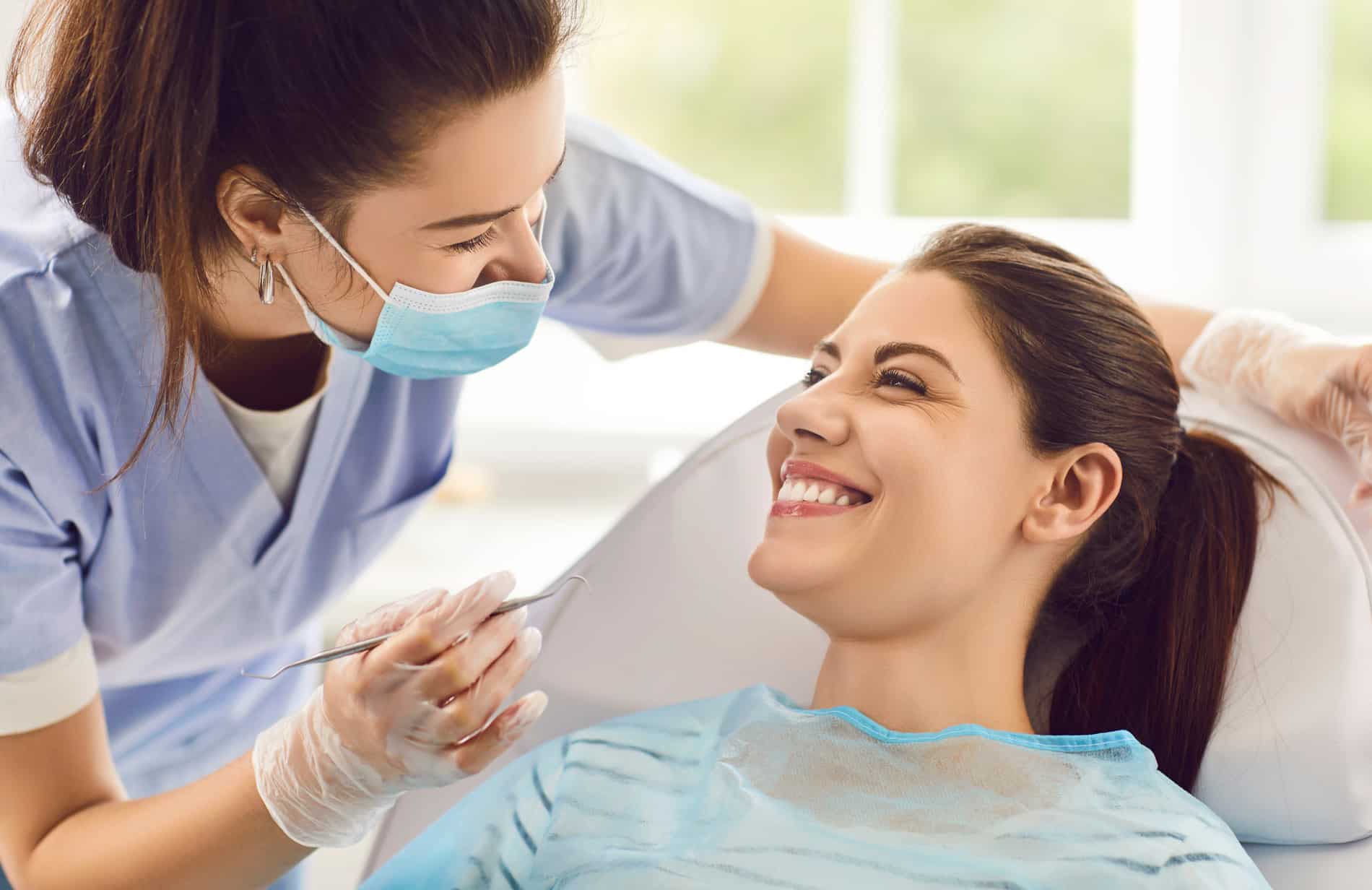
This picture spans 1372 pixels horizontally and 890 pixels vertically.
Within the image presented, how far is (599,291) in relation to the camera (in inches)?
55.3

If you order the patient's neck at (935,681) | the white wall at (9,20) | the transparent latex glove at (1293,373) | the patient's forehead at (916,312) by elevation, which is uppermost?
the white wall at (9,20)

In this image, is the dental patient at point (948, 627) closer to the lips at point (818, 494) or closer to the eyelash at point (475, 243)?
the lips at point (818, 494)

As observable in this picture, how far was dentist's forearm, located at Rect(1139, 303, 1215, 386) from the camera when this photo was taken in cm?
138

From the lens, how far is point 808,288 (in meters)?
1.44

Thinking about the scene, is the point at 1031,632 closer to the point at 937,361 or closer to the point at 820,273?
the point at 937,361

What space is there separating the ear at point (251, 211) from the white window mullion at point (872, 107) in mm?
2050

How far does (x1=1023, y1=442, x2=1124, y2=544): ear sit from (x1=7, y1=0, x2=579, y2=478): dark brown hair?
0.60 meters

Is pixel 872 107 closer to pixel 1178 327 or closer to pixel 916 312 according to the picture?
pixel 1178 327

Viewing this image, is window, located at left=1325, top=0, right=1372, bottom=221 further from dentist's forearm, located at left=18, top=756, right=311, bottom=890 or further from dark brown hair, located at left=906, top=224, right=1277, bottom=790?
dentist's forearm, located at left=18, top=756, right=311, bottom=890

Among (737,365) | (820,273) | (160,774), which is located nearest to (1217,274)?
(737,365)

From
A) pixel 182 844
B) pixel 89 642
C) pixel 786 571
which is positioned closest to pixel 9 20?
pixel 89 642

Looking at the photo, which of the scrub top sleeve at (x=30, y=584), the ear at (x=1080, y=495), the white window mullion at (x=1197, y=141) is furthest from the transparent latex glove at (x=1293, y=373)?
the white window mullion at (x=1197, y=141)

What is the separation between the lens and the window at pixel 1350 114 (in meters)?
2.65

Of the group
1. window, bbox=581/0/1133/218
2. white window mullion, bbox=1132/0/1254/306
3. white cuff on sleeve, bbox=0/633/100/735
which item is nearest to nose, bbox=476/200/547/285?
white cuff on sleeve, bbox=0/633/100/735
